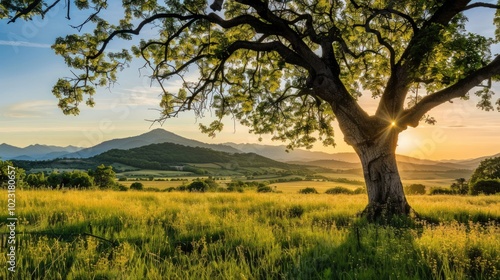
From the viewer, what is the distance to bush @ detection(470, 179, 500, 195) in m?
33.9

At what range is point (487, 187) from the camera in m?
34.4

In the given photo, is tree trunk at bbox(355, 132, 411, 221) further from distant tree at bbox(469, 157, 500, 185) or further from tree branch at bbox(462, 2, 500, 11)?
distant tree at bbox(469, 157, 500, 185)

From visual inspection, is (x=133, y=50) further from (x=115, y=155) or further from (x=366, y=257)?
(x=115, y=155)

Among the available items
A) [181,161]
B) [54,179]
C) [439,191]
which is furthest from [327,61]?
[181,161]

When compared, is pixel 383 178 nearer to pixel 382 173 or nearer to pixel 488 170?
pixel 382 173

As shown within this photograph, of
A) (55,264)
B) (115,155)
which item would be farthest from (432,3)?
(115,155)

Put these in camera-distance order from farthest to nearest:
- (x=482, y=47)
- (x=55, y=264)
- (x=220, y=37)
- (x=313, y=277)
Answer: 1. (x=220, y=37)
2. (x=482, y=47)
3. (x=55, y=264)
4. (x=313, y=277)

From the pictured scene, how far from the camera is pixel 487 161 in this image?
178 feet

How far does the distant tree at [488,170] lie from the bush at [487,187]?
1749 cm

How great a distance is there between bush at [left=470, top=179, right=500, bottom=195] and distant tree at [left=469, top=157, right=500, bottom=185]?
689 inches

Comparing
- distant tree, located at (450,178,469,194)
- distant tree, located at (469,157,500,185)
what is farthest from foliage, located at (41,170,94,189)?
distant tree, located at (469,157,500,185)

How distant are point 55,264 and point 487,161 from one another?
218 ft

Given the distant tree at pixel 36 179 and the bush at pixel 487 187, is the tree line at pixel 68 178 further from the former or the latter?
the bush at pixel 487 187

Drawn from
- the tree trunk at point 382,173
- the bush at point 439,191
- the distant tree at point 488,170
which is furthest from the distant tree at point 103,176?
the distant tree at point 488,170
